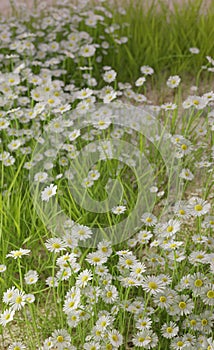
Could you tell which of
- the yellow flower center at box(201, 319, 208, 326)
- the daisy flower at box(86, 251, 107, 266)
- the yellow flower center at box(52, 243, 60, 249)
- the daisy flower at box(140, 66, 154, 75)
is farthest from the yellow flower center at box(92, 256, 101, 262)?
the daisy flower at box(140, 66, 154, 75)

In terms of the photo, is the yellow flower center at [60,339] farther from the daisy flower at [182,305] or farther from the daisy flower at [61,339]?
the daisy flower at [182,305]

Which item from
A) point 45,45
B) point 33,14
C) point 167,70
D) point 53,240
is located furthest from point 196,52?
Result: point 53,240

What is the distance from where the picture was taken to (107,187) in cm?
201

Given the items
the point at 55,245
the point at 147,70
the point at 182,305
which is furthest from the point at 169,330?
the point at 147,70

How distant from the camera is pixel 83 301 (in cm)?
157

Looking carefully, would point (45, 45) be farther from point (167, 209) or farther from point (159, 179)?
point (167, 209)

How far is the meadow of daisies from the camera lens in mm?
1532

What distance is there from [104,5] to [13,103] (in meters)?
1.04

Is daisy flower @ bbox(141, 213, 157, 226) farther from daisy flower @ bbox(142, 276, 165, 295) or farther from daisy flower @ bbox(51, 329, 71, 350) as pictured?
daisy flower @ bbox(51, 329, 71, 350)

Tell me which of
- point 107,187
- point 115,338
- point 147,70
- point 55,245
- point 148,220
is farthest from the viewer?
point 147,70

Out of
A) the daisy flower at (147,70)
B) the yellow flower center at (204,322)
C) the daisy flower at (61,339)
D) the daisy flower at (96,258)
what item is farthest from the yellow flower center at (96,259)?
the daisy flower at (147,70)

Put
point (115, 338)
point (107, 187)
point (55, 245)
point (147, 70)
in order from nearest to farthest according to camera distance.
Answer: point (115, 338) < point (55, 245) < point (107, 187) < point (147, 70)

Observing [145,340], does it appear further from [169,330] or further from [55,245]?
[55,245]

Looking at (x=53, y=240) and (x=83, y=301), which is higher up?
(x=53, y=240)
